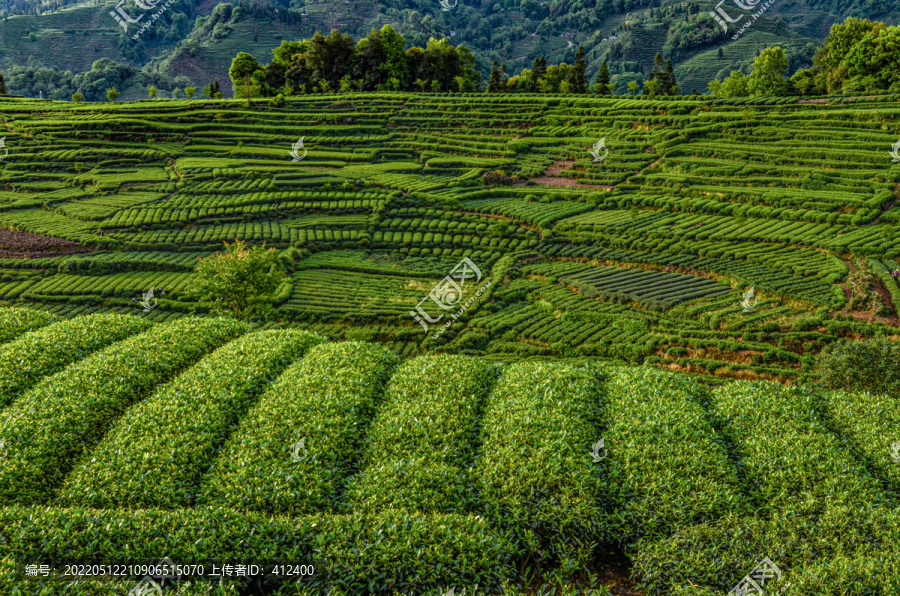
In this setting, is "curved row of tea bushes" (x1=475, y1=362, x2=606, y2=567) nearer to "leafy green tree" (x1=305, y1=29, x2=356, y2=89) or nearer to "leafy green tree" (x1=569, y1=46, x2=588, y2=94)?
"leafy green tree" (x1=569, y1=46, x2=588, y2=94)

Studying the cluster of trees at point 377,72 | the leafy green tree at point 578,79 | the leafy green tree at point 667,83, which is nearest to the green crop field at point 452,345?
the cluster of trees at point 377,72

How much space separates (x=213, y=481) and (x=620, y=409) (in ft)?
36.8

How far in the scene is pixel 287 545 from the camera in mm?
12383

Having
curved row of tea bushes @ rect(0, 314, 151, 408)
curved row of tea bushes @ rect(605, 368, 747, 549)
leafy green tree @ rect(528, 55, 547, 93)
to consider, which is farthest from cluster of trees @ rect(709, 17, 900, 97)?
curved row of tea bushes @ rect(0, 314, 151, 408)

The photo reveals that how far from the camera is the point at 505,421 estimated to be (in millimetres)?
16125

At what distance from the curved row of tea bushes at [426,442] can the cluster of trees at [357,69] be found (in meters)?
94.9

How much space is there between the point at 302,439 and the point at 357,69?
103856 mm

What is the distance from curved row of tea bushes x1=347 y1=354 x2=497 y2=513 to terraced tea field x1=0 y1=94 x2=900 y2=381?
77.0ft

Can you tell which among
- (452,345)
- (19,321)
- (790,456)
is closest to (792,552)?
(790,456)

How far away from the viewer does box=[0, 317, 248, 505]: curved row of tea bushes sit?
566 inches

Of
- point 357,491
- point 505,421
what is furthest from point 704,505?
point 357,491

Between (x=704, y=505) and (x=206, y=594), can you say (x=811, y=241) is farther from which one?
(x=206, y=594)

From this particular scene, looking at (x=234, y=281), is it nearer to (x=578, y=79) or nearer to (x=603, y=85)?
(x=578, y=79)
